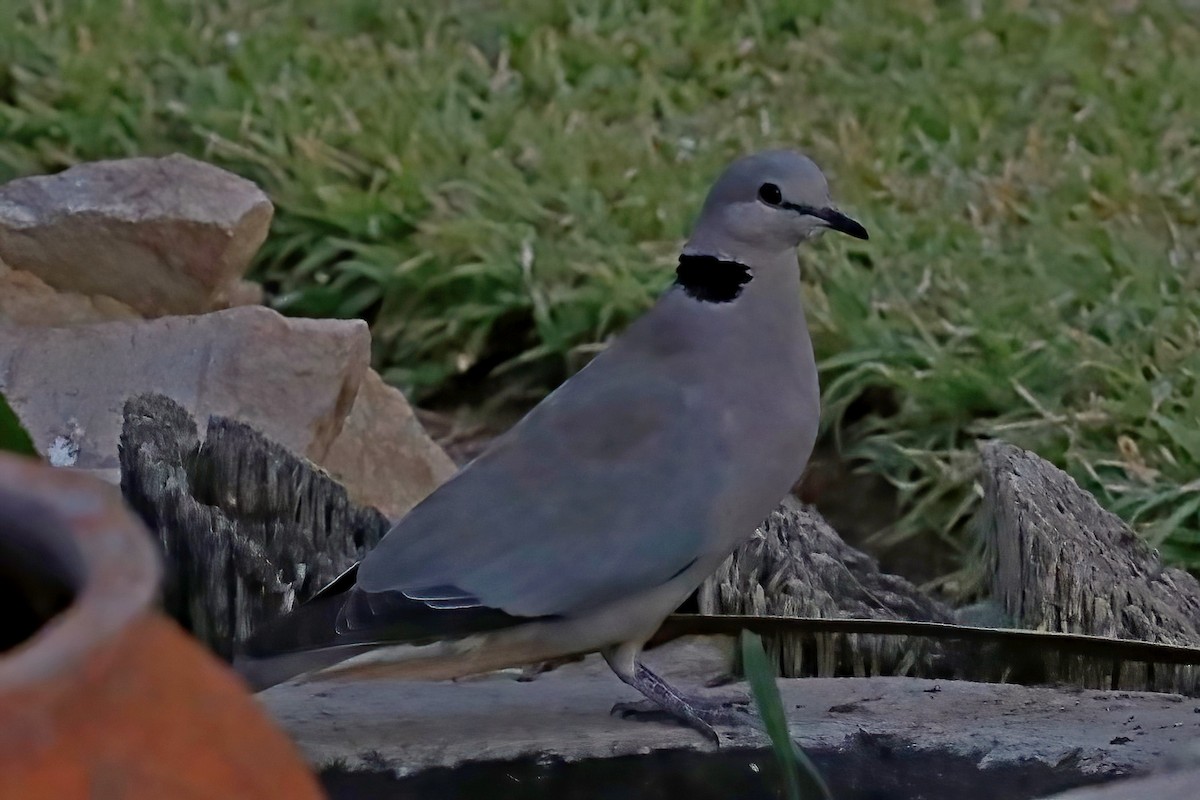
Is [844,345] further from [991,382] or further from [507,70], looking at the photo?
[507,70]

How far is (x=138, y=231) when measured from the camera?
359 centimetres

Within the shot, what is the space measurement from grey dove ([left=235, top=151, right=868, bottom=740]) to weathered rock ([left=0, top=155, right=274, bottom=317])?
1.70 meters

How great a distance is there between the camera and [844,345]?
388cm

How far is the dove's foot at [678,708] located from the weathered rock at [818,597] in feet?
0.49

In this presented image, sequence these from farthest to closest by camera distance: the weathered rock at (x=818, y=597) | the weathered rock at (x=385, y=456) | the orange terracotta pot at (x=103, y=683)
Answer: the weathered rock at (x=385, y=456), the weathered rock at (x=818, y=597), the orange terracotta pot at (x=103, y=683)

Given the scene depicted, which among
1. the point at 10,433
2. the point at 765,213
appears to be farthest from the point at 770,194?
the point at 10,433

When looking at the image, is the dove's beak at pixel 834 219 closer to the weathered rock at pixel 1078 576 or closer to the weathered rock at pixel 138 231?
the weathered rock at pixel 1078 576

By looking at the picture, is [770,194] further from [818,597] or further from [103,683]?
[103,683]

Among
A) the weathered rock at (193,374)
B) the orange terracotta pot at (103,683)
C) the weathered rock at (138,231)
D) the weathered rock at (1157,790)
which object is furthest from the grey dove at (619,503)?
Result: the weathered rock at (138,231)

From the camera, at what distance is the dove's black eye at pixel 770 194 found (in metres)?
2.14

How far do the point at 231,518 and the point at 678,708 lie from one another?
617 millimetres

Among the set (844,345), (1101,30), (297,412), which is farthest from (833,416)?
(1101,30)

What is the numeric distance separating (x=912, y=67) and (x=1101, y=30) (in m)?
0.71

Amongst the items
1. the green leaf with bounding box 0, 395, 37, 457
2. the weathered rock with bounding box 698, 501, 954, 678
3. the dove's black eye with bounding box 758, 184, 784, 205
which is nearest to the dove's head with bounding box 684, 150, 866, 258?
the dove's black eye with bounding box 758, 184, 784, 205
